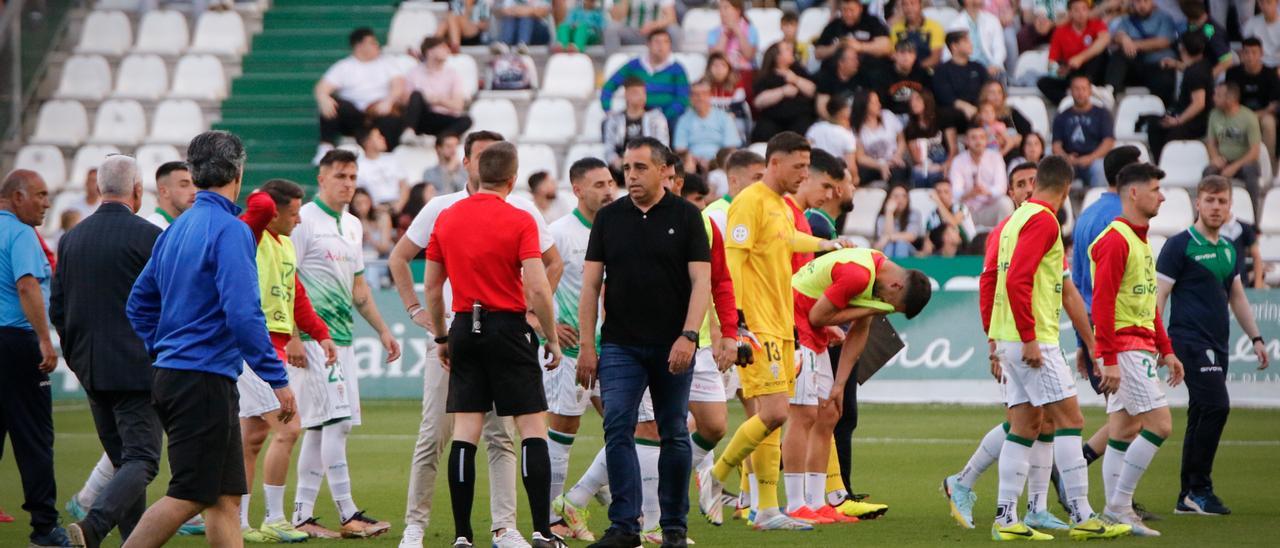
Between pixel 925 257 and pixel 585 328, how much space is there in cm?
1017

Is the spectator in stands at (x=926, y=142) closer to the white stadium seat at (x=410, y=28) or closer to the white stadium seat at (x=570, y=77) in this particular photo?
the white stadium seat at (x=570, y=77)

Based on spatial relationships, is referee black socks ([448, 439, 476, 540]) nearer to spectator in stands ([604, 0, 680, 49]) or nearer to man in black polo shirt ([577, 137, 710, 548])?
man in black polo shirt ([577, 137, 710, 548])

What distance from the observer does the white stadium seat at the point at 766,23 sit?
23.3m

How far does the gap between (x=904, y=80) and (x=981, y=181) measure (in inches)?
78.6

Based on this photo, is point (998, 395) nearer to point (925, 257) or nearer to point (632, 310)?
point (925, 257)

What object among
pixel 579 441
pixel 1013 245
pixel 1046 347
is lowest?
pixel 579 441

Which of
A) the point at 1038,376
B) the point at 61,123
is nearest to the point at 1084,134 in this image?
the point at 1038,376

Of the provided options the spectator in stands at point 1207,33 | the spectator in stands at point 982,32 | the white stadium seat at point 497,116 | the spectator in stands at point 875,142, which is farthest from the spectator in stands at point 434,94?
the spectator in stands at point 1207,33

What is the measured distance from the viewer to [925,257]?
18.1 m

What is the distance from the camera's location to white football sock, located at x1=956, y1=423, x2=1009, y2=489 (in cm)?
997

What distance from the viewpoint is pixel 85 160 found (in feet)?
77.7

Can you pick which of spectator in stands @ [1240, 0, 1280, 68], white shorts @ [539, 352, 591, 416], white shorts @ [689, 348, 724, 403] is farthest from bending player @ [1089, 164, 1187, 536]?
spectator in stands @ [1240, 0, 1280, 68]

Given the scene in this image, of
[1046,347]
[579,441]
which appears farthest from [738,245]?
[579,441]

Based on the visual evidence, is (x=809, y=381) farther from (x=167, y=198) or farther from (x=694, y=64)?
(x=694, y=64)
